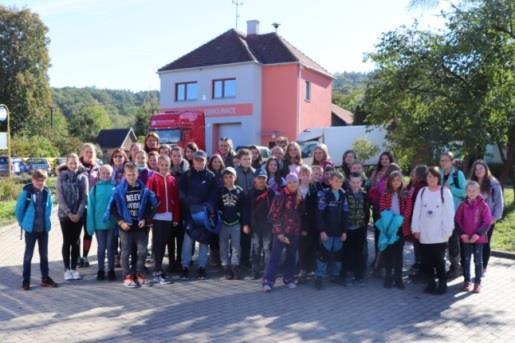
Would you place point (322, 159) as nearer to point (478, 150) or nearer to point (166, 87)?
point (478, 150)

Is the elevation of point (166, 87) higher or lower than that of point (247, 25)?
lower

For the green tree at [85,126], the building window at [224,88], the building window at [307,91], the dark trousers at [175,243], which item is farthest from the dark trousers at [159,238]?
the green tree at [85,126]

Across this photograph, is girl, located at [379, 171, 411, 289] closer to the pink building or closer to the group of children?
the group of children

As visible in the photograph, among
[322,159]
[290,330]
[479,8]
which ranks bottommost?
[290,330]

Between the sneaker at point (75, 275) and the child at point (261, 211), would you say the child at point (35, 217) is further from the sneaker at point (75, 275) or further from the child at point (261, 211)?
the child at point (261, 211)

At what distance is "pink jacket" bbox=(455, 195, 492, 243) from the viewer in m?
6.82

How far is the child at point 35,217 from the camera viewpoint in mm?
6523

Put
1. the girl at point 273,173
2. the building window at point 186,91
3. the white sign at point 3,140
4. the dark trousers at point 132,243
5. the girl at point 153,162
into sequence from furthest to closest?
the building window at point 186,91, the white sign at point 3,140, the girl at point 153,162, the girl at point 273,173, the dark trousers at point 132,243

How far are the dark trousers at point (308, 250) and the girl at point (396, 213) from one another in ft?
3.32

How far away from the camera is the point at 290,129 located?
30812 mm

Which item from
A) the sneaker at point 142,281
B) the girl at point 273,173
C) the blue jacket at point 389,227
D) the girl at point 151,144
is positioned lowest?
the sneaker at point 142,281

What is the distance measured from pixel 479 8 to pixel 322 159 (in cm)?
685

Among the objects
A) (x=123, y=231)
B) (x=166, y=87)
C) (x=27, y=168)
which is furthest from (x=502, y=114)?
(x=27, y=168)

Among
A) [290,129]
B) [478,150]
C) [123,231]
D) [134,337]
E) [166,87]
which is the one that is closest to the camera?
[134,337]
